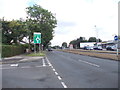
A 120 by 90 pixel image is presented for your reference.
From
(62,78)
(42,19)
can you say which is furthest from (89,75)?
(42,19)

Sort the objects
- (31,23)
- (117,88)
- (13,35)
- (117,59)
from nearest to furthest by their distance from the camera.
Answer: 1. (117,88)
2. (117,59)
3. (31,23)
4. (13,35)

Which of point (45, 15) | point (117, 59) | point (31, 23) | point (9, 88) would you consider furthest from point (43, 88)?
point (45, 15)

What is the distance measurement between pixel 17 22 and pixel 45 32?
9451 millimetres

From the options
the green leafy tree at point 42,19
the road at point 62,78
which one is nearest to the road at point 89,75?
the road at point 62,78

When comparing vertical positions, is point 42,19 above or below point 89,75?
above

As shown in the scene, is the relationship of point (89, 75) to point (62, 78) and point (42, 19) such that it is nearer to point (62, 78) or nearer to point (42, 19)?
point (62, 78)

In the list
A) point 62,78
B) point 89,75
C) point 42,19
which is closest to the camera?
point 62,78

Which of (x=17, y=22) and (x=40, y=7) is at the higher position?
(x=40, y=7)

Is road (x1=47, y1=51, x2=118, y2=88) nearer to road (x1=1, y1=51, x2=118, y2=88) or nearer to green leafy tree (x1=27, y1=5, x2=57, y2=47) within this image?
road (x1=1, y1=51, x2=118, y2=88)

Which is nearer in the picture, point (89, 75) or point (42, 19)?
point (89, 75)

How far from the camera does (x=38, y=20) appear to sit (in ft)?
175

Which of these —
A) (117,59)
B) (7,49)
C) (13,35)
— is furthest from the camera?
(13,35)

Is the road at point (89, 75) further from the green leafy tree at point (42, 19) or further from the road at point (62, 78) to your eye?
the green leafy tree at point (42, 19)

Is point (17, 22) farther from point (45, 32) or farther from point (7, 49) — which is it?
point (7, 49)
